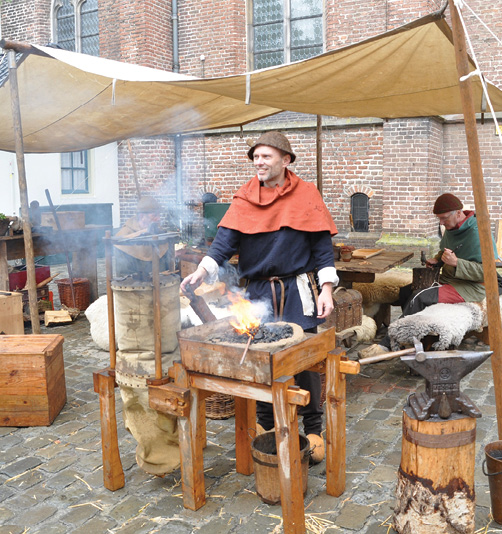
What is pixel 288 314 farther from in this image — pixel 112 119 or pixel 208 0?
pixel 208 0

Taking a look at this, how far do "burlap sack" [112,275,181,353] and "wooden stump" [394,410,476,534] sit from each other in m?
1.32

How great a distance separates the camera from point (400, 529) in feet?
9.05

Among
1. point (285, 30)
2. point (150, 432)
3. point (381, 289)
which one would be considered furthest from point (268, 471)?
point (285, 30)

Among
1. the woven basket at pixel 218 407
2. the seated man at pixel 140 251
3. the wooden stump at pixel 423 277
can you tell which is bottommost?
the woven basket at pixel 218 407

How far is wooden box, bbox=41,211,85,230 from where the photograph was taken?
765cm

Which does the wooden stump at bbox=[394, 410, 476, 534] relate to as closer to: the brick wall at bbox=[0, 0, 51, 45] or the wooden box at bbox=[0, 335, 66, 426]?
the wooden box at bbox=[0, 335, 66, 426]

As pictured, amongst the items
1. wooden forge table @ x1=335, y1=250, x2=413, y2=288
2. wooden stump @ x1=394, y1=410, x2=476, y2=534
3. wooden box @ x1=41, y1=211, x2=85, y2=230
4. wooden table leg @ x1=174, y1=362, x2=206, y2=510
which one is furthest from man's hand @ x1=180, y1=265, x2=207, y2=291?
wooden box @ x1=41, y1=211, x2=85, y2=230

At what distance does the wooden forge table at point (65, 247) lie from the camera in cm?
720

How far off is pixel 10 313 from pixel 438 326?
4.14 m

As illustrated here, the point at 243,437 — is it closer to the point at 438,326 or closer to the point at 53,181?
the point at 438,326

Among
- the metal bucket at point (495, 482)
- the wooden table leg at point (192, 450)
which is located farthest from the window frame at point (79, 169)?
the metal bucket at point (495, 482)

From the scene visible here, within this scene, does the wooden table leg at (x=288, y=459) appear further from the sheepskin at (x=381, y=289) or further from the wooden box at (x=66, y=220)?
the wooden box at (x=66, y=220)

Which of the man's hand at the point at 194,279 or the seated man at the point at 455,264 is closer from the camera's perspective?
the man's hand at the point at 194,279

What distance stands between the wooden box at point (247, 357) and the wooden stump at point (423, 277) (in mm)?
3408
